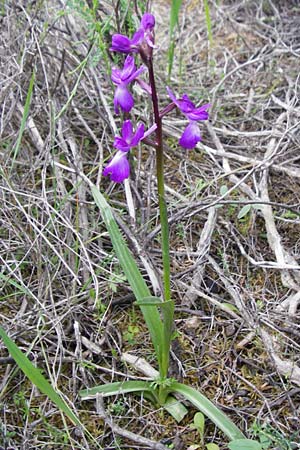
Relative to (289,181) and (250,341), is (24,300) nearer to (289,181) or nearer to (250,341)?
(250,341)

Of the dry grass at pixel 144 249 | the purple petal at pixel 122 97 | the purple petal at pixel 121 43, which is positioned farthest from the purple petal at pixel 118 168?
the dry grass at pixel 144 249

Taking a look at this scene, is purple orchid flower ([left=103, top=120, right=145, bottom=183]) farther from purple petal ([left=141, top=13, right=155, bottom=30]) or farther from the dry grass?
the dry grass

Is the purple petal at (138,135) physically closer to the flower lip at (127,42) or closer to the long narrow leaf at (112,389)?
the flower lip at (127,42)

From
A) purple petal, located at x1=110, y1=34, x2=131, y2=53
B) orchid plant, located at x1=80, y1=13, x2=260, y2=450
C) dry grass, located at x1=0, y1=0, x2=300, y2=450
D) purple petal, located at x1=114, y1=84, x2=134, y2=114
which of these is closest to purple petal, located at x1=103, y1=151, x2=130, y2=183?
orchid plant, located at x1=80, y1=13, x2=260, y2=450

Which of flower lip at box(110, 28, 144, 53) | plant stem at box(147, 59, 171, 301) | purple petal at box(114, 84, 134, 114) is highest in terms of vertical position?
flower lip at box(110, 28, 144, 53)

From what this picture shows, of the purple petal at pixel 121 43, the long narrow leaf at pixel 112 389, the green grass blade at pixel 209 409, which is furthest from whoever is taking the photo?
the long narrow leaf at pixel 112 389

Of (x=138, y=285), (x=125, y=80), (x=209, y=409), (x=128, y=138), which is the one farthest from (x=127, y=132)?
(x=209, y=409)

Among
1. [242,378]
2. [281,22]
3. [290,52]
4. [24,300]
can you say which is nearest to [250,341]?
[242,378]
